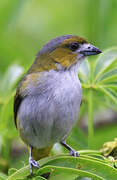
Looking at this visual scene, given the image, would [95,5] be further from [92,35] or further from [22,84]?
[22,84]

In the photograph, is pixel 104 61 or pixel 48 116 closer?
pixel 48 116

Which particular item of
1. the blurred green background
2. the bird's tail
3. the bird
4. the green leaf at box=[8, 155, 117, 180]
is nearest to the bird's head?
the bird

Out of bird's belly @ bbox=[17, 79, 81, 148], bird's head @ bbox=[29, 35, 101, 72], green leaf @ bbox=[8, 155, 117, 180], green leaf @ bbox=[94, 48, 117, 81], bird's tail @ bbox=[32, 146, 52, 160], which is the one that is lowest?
green leaf @ bbox=[8, 155, 117, 180]

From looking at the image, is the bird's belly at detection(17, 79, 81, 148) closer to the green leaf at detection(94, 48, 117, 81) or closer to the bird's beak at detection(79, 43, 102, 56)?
the green leaf at detection(94, 48, 117, 81)

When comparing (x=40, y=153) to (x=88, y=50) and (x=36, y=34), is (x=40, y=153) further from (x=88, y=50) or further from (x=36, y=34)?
(x=36, y=34)

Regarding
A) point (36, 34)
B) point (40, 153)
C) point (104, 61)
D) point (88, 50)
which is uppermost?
point (36, 34)

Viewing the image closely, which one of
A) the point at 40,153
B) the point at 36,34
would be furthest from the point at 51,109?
the point at 36,34

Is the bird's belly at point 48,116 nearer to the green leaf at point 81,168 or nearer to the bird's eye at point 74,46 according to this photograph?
the bird's eye at point 74,46
